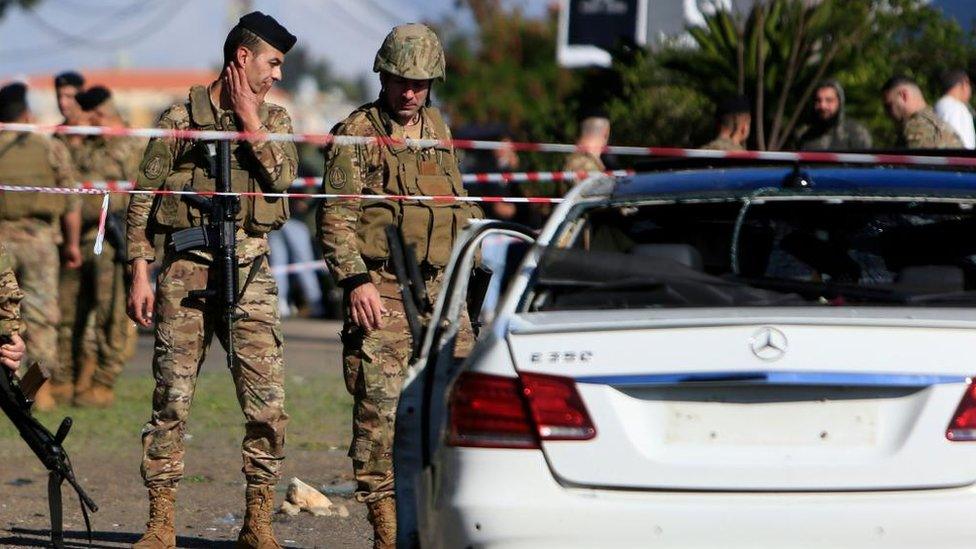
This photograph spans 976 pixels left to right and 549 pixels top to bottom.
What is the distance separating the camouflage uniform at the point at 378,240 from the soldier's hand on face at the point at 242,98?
307 millimetres

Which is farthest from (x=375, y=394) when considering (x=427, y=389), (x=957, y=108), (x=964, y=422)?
(x=957, y=108)

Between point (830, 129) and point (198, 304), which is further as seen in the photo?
point (830, 129)

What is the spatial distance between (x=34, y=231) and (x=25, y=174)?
14.0 inches

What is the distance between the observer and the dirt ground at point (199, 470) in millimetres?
7577

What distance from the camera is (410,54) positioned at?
6.81 metres

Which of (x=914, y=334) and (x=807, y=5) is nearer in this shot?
(x=914, y=334)

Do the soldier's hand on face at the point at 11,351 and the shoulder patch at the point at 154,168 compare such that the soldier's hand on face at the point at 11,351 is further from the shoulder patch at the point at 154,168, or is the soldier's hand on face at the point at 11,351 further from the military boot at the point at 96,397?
the military boot at the point at 96,397

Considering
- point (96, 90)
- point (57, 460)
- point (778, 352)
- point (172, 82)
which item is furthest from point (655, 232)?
point (172, 82)

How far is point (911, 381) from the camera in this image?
4.29 m

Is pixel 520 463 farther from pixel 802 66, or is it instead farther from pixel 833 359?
pixel 802 66

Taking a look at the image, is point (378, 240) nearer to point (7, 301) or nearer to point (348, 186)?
point (348, 186)

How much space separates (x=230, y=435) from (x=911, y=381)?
6954 mm

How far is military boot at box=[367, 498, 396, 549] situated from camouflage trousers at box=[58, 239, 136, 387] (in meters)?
6.02

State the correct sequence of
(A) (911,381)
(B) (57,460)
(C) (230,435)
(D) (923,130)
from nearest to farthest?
(A) (911,381) < (B) (57,460) < (C) (230,435) < (D) (923,130)
